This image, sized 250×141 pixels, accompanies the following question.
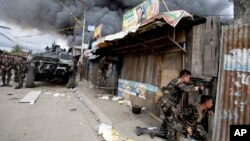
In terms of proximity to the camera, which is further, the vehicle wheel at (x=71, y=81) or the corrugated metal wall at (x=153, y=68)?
the vehicle wheel at (x=71, y=81)

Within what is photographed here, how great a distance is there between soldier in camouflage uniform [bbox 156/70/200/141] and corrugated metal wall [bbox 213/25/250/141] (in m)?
0.67

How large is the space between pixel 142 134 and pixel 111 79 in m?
7.15

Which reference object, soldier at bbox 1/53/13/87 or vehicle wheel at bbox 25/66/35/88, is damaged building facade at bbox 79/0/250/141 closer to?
vehicle wheel at bbox 25/66/35/88

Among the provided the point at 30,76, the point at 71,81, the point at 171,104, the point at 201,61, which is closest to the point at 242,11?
the point at 201,61

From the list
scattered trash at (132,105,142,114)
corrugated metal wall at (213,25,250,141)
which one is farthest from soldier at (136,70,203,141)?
scattered trash at (132,105,142,114)

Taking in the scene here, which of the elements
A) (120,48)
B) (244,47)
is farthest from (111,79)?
(244,47)

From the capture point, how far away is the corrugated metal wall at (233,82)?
389 centimetres

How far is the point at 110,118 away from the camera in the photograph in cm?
661

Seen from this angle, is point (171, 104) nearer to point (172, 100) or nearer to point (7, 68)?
point (172, 100)

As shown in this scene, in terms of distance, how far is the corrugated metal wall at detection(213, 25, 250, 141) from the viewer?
3886 mm

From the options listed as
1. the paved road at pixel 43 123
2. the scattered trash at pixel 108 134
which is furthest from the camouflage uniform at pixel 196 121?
the paved road at pixel 43 123

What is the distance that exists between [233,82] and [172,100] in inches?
52.7

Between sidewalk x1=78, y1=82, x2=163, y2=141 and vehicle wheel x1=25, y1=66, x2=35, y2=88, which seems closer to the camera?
sidewalk x1=78, y1=82, x2=163, y2=141

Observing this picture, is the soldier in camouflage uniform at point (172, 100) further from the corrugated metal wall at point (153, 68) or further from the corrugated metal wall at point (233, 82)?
the corrugated metal wall at point (153, 68)
